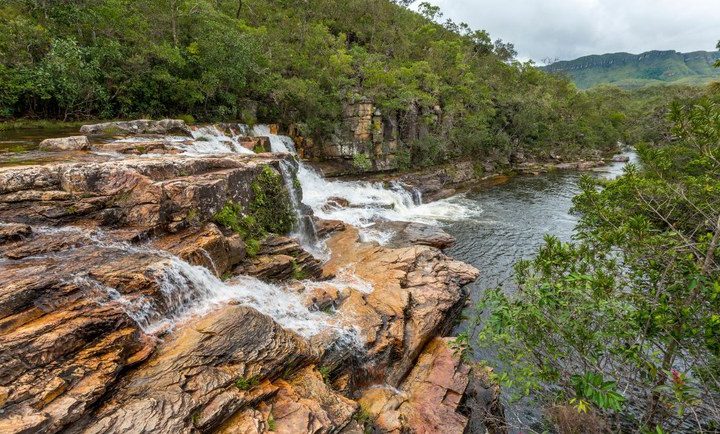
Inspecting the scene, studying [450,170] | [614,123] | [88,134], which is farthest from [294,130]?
[614,123]

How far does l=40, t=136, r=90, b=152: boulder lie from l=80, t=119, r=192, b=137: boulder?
3.99m

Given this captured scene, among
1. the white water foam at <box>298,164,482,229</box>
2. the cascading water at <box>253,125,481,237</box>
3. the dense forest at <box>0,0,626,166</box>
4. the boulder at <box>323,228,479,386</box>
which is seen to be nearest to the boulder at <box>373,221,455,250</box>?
the white water foam at <box>298,164,482,229</box>

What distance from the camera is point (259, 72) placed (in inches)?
993

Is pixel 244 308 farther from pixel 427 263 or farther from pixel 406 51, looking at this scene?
pixel 406 51

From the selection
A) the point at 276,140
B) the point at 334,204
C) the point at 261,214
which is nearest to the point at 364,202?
the point at 334,204

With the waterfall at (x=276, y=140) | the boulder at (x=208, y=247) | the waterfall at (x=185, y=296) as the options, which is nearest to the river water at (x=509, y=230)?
the waterfall at (x=185, y=296)

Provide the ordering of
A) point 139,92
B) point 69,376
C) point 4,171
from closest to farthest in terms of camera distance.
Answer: point 69,376
point 4,171
point 139,92

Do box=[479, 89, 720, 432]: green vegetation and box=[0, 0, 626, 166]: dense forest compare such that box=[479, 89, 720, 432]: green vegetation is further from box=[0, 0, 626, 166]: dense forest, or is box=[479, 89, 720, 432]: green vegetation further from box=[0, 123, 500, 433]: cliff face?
box=[0, 0, 626, 166]: dense forest

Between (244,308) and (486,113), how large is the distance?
134ft

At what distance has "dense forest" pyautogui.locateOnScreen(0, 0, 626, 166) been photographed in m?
19.1

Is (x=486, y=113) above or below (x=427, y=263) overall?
above

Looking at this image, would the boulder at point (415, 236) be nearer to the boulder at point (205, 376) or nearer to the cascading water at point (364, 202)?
the cascading water at point (364, 202)

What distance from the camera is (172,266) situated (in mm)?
8750

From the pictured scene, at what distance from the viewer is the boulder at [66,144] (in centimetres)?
1350
